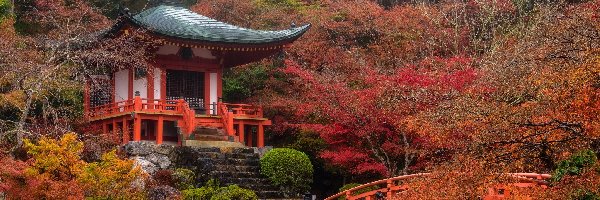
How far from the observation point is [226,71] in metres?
27.3

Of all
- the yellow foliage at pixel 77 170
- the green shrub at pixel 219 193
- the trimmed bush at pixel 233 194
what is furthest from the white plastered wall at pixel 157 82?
the yellow foliage at pixel 77 170

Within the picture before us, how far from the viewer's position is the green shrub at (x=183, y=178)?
57.8 feet

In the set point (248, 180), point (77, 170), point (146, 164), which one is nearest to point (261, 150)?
point (248, 180)

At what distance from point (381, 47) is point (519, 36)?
4610 mm

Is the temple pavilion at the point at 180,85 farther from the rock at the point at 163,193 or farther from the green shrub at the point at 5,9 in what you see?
the green shrub at the point at 5,9

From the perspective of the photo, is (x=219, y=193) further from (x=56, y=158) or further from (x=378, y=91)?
(x=378, y=91)

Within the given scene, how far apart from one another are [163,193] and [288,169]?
347cm

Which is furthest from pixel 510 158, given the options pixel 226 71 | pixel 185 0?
pixel 185 0

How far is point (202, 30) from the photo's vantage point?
2158 cm

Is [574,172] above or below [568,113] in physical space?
below

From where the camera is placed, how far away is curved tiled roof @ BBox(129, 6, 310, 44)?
20.6 m

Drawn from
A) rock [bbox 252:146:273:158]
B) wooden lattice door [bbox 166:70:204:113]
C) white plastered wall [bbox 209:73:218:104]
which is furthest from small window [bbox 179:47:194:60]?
rock [bbox 252:146:273:158]

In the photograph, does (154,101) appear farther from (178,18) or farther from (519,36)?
(519,36)

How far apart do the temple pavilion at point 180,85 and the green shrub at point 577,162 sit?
1201 cm
